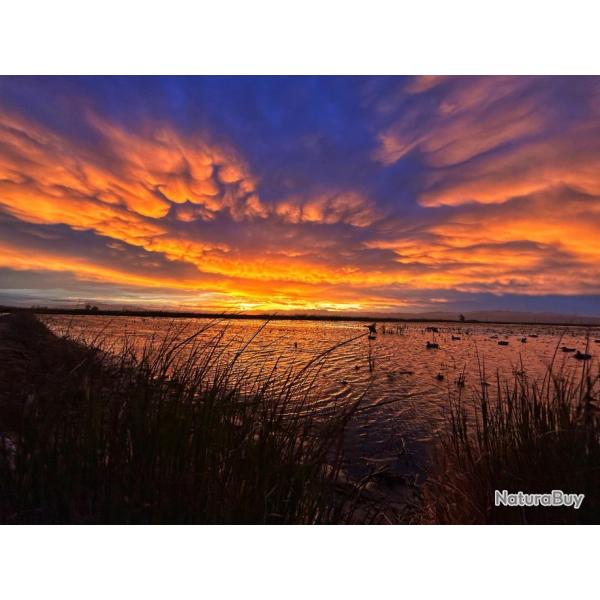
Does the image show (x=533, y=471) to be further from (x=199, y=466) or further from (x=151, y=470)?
(x=151, y=470)

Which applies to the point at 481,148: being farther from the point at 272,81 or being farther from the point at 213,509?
the point at 213,509

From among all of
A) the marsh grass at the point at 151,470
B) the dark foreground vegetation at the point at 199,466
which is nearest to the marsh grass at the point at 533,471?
the dark foreground vegetation at the point at 199,466

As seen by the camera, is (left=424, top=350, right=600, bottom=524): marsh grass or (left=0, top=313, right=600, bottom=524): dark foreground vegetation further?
(left=424, top=350, right=600, bottom=524): marsh grass

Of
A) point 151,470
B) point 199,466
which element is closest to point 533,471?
point 199,466

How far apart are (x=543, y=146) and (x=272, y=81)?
2.92 meters

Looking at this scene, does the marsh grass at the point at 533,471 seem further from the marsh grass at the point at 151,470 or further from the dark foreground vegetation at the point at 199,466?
the marsh grass at the point at 151,470

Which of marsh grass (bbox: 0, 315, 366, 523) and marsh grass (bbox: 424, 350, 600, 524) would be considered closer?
marsh grass (bbox: 0, 315, 366, 523)

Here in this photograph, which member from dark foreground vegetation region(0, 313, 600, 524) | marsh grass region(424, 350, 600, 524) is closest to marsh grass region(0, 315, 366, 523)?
dark foreground vegetation region(0, 313, 600, 524)

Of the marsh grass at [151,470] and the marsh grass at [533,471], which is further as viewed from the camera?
the marsh grass at [533,471]

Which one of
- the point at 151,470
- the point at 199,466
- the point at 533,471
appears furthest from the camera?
the point at 533,471

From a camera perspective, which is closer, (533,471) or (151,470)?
(151,470)

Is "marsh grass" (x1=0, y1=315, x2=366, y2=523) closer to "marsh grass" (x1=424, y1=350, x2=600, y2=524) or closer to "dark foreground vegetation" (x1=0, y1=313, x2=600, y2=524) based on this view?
"dark foreground vegetation" (x1=0, y1=313, x2=600, y2=524)

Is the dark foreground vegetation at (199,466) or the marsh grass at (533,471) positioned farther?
the marsh grass at (533,471)

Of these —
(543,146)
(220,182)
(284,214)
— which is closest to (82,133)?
(220,182)
